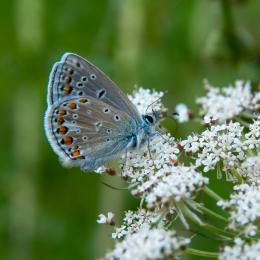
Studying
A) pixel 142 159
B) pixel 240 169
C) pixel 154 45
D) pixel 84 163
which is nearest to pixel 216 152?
pixel 240 169

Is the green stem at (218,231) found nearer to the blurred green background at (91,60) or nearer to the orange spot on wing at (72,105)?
the orange spot on wing at (72,105)

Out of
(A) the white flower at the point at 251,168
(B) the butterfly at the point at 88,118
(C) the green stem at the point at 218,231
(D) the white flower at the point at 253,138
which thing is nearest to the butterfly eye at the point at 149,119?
(B) the butterfly at the point at 88,118

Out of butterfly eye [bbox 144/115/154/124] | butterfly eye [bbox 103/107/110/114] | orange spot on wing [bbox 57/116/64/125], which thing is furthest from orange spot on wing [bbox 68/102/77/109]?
butterfly eye [bbox 144/115/154/124]

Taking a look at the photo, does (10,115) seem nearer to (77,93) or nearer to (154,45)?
(154,45)

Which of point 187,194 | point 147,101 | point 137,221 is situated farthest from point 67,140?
point 187,194

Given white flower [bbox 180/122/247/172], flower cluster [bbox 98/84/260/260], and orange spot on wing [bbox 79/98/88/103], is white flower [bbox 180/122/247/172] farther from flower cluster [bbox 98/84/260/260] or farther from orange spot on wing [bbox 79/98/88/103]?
orange spot on wing [bbox 79/98/88/103]

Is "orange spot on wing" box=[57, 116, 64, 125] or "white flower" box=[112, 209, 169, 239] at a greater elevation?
"orange spot on wing" box=[57, 116, 64, 125]

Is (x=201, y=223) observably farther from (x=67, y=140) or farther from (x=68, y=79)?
(x=68, y=79)
